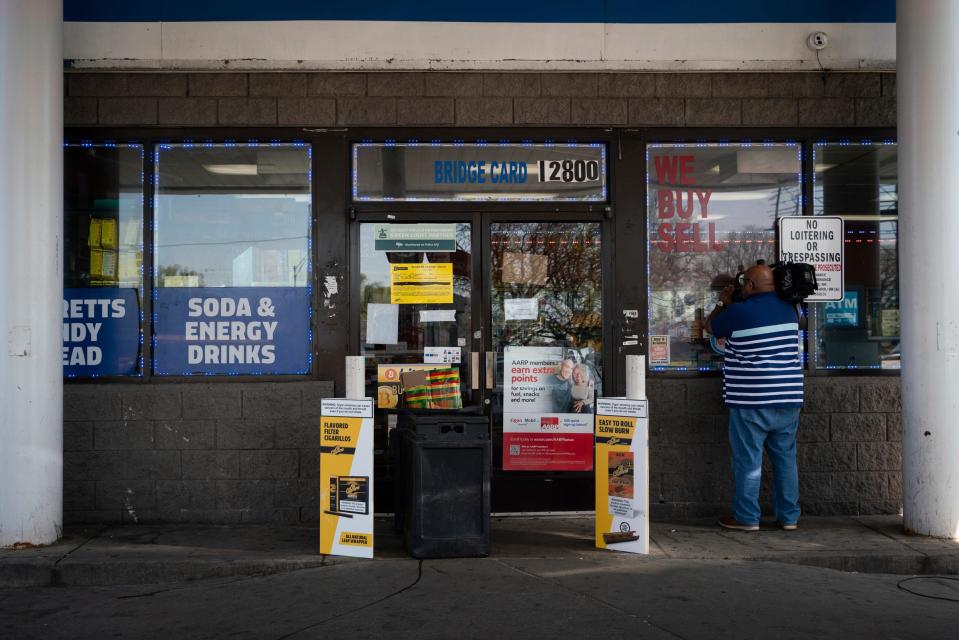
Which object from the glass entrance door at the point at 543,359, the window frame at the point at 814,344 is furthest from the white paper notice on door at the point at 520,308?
the window frame at the point at 814,344

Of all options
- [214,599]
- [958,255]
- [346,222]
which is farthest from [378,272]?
[958,255]

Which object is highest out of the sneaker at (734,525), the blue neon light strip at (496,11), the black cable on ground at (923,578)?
the blue neon light strip at (496,11)

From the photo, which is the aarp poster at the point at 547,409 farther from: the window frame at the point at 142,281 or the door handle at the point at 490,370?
the window frame at the point at 142,281

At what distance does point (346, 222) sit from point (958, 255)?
500 cm

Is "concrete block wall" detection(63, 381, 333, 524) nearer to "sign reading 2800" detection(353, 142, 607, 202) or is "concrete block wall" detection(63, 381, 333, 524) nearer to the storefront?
the storefront

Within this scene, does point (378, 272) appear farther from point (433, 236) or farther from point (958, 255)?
point (958, 255)

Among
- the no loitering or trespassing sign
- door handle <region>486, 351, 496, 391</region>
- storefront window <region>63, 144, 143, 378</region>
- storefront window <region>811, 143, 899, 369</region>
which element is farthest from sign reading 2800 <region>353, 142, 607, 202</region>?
storefront window <region>811, 143, 899, 369</region>

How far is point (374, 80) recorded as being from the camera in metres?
7.81

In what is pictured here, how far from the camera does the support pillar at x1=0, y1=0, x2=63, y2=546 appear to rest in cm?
655

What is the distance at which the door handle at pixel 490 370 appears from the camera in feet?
25.7

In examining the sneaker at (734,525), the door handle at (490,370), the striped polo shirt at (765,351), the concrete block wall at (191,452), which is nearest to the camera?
the striped polo shirt at (765,351)

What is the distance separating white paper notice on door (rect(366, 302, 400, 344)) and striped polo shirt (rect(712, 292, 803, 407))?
280 centimetres

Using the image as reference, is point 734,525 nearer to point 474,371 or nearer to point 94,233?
point 474,371

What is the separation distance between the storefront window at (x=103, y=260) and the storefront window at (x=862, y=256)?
609cm
